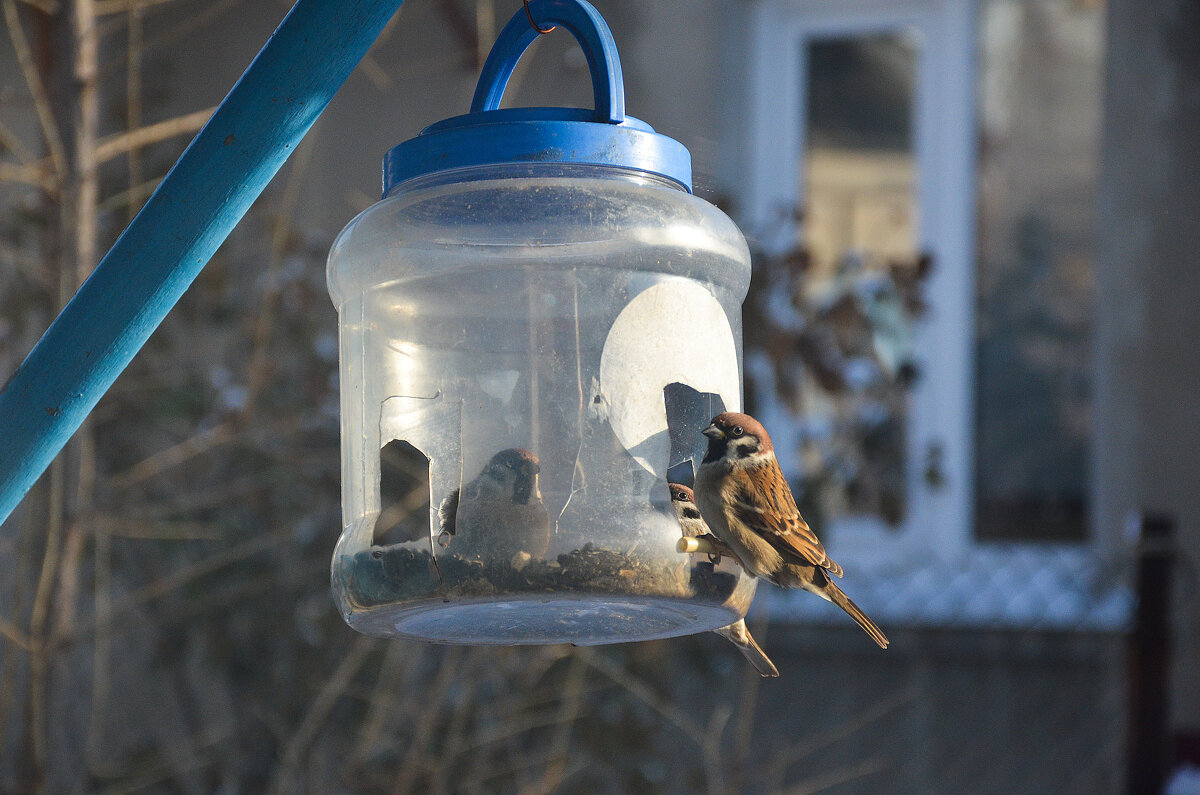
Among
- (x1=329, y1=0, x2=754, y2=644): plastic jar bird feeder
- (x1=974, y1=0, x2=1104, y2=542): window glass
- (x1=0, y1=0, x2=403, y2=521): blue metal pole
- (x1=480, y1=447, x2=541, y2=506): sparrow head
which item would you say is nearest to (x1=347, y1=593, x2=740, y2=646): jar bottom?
(x1=329, y1=0, x2=754, y2=644): plastic jar bird feeder

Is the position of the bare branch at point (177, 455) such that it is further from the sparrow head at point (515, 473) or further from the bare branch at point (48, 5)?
the sparrow head at point (515, 473)

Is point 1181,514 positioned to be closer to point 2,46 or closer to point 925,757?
point 925,757

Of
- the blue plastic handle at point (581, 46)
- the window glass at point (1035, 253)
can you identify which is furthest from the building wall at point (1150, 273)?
the blue plastic handle at point (581, 46)

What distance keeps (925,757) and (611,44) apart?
3.91 metres

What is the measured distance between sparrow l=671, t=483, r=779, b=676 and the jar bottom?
0.07 metres

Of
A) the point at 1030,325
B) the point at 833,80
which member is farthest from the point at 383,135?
the point at 1030,325

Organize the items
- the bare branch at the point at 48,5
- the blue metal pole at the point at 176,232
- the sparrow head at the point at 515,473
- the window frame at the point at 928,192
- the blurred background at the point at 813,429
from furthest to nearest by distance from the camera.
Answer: the window frame at the point at 928,192 → the blurred background at the point at 813,429 → the bare branch at the point at 48,5 → the sparrow head at the point at 515,473 → the blue metal pole at the point at 176,232

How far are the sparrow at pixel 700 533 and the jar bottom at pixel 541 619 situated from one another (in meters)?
0.07

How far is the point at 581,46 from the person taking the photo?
1.30 m

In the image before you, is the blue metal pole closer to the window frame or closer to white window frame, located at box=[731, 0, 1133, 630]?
white window frame, located at box=[731, 0, 1133, 630]

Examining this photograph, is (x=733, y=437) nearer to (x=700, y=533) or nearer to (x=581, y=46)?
(x=700, y=533)

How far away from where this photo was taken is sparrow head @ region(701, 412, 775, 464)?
4.72ft

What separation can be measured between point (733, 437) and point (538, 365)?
238mm

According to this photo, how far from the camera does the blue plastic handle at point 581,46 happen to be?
1.27 metres
